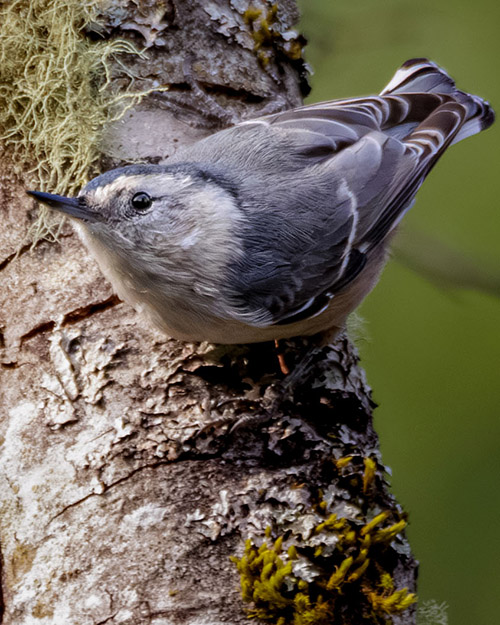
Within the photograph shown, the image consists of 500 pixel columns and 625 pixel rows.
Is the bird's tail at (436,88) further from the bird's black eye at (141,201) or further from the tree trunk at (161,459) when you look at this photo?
the bird's black eye at (141,201)

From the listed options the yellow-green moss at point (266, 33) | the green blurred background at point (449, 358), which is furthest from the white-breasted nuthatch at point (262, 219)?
the green blurred background at point (449, 358)

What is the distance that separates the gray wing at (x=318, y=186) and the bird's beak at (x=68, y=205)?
40 cm

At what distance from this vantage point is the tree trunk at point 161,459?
4.89 ft

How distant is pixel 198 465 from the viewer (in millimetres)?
1619

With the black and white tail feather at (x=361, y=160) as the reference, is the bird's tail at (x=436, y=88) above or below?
above

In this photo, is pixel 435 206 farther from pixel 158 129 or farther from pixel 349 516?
pixel 349 516

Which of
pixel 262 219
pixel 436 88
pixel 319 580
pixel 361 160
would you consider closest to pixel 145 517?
pixel 319 580

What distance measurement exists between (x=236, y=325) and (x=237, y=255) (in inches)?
7.3

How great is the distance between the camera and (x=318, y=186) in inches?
79.4

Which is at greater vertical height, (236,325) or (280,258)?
(280,258)

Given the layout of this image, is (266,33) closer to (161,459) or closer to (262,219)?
(262,219)

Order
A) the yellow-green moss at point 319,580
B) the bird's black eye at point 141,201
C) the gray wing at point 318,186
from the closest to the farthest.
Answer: the yellow-green moss at point 319,580
the bird's black eye at point 141,201
the gray wing at point 318,186

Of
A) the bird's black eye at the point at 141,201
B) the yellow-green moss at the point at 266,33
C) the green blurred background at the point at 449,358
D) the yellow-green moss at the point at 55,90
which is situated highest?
the yellow-green moss at the point at 266,33

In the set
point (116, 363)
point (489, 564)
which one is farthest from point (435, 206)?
point (116, 363)
